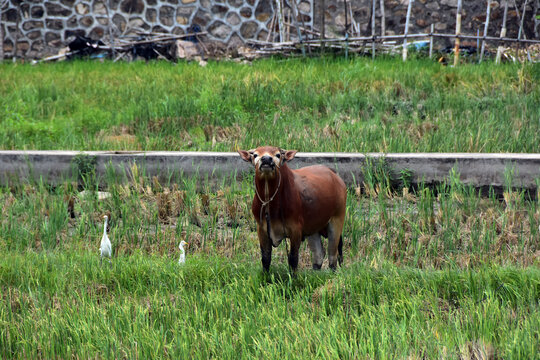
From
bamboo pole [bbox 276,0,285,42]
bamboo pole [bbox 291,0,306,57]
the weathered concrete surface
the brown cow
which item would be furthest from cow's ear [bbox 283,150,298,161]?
bamboo pole [bbox 276,0,285,42]

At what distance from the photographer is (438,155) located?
18.8 feet

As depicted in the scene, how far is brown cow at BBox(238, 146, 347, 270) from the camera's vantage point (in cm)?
342

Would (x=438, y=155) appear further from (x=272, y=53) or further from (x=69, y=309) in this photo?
(x=272, y=53)

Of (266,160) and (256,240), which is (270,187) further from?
(256,240)

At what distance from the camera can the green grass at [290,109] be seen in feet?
21.9

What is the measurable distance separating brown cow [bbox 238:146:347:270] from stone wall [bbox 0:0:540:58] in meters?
11.6

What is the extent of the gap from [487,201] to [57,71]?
8455 mm

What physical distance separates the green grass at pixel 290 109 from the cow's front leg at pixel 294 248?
102 inches

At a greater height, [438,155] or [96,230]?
[438,155]

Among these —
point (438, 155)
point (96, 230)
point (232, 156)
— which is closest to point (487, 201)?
point (438, 155)

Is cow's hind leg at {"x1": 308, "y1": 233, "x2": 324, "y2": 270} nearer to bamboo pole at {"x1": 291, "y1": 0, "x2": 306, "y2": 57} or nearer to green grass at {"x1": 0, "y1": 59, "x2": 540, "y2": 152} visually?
green grass at {"x1": 0, "y1": 59, "x2": 540, "y2": 152}

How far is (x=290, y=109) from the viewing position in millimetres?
7930

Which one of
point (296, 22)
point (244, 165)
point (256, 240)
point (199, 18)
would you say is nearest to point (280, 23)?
point (296, 22)

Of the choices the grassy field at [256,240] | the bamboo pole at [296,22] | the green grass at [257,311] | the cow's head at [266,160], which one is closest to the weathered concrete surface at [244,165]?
the grassy field at [256,240]
